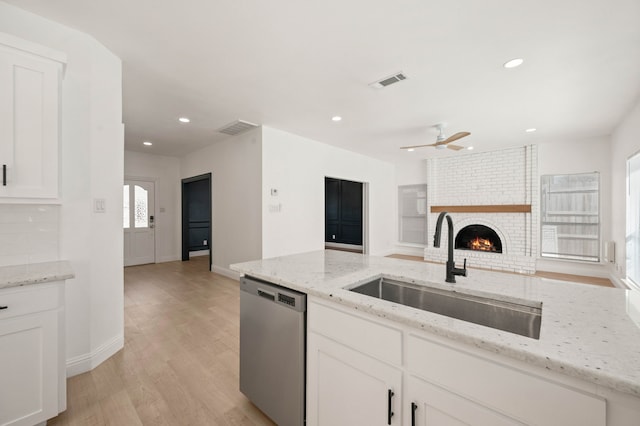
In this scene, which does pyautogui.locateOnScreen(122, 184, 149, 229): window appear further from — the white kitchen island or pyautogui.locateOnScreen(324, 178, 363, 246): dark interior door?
the white kitchen island

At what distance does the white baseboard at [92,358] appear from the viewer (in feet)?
7.07

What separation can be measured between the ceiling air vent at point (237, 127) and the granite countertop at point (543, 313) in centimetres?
301

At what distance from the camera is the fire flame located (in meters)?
6.41

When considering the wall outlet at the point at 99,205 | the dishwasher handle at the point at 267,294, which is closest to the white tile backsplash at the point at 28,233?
the wall outlet at the point at 99,205

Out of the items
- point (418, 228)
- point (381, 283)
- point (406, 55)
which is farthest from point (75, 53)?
point (418, 228)

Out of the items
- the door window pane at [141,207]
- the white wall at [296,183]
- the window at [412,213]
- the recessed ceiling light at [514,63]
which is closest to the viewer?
the recessed ceiling light at [514,63]

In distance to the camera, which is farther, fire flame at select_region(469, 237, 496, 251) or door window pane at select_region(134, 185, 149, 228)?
fire flame at select_region(469, 237, 496, 251)

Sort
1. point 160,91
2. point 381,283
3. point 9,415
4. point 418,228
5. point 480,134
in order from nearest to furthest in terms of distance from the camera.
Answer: point 9,415
point 381,283
point 160,91
point 480,134
point 418,228

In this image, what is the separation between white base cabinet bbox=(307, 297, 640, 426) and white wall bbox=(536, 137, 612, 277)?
6.36 meters

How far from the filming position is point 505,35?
2.17 meters

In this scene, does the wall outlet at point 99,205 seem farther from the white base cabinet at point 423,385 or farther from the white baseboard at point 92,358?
the white base cabinet at point 423,385

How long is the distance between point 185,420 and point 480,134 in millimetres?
5651

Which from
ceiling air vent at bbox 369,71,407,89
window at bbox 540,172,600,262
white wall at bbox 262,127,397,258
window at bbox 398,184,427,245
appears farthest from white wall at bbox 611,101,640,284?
white wall at bbox 262,127,397,258

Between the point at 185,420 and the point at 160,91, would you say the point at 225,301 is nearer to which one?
the point at 185,420
